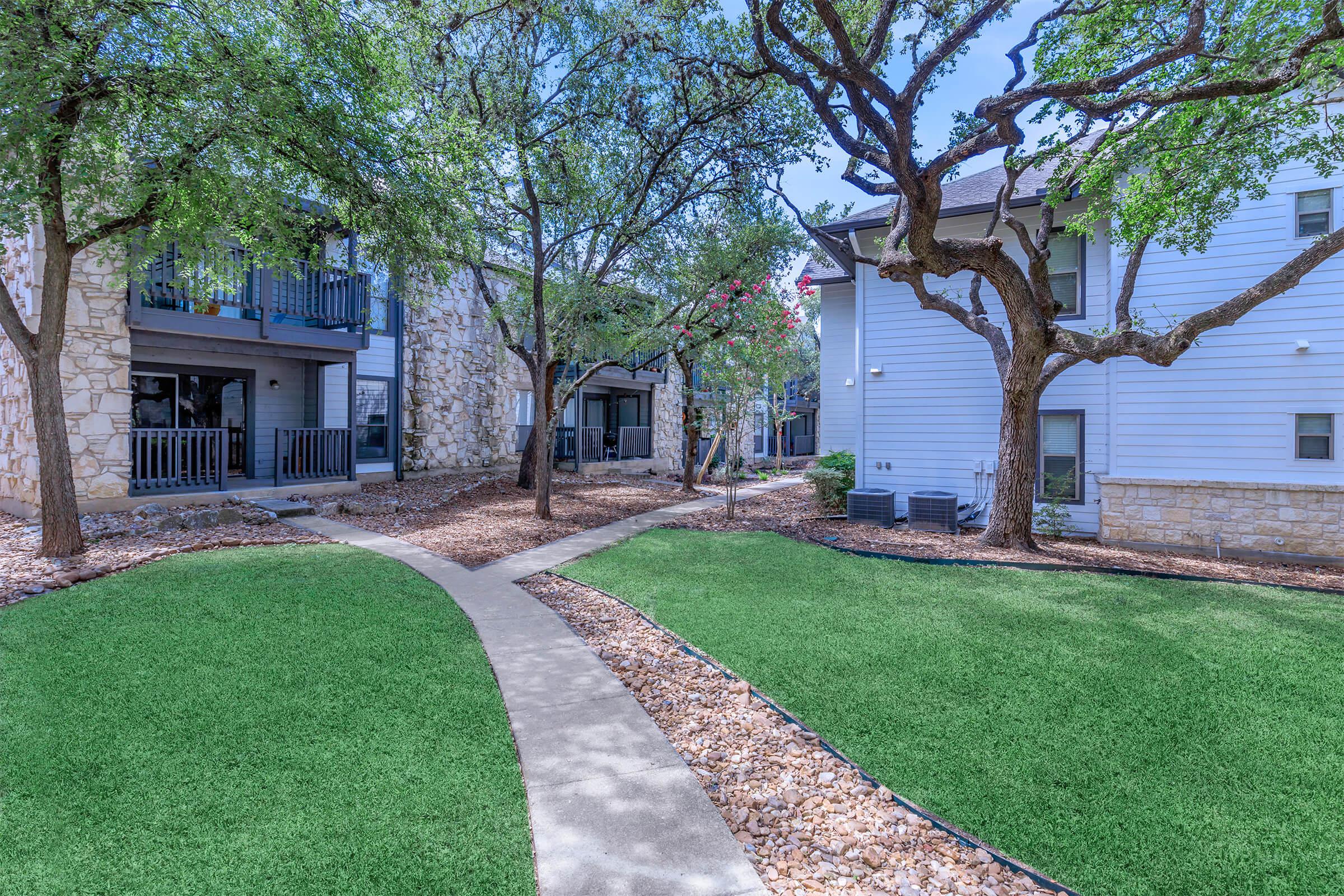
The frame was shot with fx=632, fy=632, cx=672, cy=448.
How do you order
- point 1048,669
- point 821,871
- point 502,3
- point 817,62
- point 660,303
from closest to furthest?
point 821,871, point 1048,669, point 817,62, point 502,3, point 660,303

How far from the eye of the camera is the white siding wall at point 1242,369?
7961mm

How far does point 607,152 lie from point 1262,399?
9613 mm

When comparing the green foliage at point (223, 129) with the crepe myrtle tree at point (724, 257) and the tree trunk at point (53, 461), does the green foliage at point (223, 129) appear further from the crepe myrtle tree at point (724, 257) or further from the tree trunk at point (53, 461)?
the crepe myrtle tree at point (724, 257)

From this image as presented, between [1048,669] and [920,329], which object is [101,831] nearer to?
[1048,669]

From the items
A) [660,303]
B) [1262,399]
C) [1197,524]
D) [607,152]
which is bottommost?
[1197,524]

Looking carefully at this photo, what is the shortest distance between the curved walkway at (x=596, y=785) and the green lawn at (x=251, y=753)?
0.13 metres

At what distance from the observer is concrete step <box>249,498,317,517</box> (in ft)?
32.6

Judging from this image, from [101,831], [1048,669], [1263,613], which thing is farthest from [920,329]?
[101,831]

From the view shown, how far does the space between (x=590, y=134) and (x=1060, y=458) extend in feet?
28.5

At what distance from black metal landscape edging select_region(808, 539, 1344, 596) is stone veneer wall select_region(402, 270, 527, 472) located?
10435 mm

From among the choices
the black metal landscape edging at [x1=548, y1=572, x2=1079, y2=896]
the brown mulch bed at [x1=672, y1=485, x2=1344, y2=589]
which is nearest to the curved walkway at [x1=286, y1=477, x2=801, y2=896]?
the black metal landscape edging at [x1=548, y1=572, x2=1079, y2=896]

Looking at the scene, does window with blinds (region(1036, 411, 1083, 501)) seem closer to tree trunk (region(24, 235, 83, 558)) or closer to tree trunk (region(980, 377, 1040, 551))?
tree trunk (region(980, 377, 1040, 551))

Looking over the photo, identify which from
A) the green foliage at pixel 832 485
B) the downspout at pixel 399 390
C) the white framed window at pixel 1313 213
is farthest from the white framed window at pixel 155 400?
the white framed window at pixel 1313 213

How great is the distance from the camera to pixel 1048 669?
4.20 meters
